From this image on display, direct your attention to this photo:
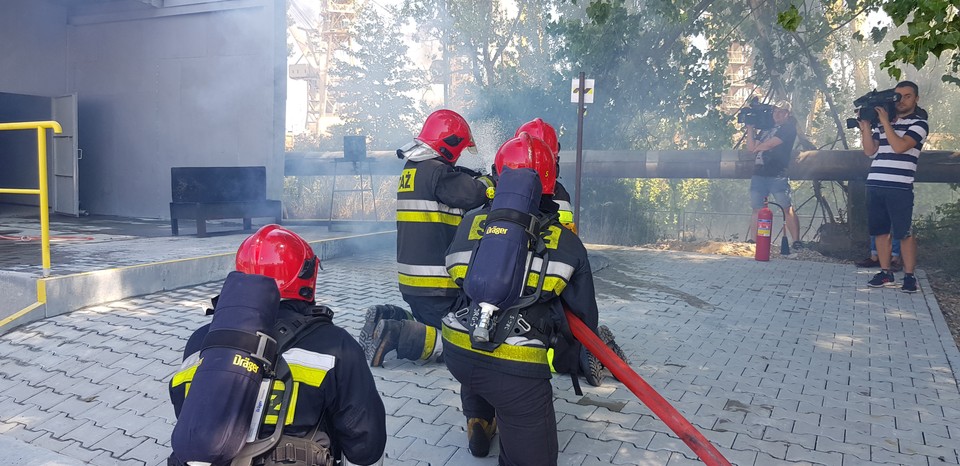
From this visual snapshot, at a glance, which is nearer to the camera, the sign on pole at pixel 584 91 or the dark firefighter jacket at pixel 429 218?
the dark firefighter jacket at pixel 429 218

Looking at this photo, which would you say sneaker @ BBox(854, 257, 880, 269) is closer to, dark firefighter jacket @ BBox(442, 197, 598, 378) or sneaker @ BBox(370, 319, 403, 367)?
sneaker @ BBox(370, 319, 403, 367)

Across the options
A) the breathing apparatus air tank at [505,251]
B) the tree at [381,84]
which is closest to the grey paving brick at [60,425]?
the breathing apparatus air tank at [505,251]

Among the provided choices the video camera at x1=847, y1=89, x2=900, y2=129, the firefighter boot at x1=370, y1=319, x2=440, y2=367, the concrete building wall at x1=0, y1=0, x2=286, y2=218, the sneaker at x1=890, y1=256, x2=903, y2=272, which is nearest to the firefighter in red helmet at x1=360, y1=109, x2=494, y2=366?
the firefighter boot at x1=370, y1=319, x2=440, y2=367

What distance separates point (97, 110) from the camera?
12.8m

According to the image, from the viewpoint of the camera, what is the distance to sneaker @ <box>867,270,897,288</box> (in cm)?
722

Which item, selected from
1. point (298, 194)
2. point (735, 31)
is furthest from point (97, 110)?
point (735, 31)

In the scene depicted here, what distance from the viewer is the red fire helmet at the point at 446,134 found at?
4.24 metres

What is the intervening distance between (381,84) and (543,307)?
30.6m

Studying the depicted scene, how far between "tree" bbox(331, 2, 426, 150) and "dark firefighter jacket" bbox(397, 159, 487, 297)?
1043 inches

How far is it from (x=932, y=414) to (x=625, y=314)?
2619 mm

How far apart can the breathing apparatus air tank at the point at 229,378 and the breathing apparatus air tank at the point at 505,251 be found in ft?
3.11

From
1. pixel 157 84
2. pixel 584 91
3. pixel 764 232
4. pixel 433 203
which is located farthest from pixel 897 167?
pixel 157 84

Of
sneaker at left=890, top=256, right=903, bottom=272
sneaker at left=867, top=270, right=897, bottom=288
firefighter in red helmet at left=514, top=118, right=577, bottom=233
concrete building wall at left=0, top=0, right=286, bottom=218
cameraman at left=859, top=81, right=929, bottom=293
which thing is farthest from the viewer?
concrete building wall at left=0, top=0, right=286, bottom=218

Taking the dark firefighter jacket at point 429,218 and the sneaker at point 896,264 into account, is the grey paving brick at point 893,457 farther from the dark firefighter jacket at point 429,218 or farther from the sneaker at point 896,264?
the sneaker at point 896,264
